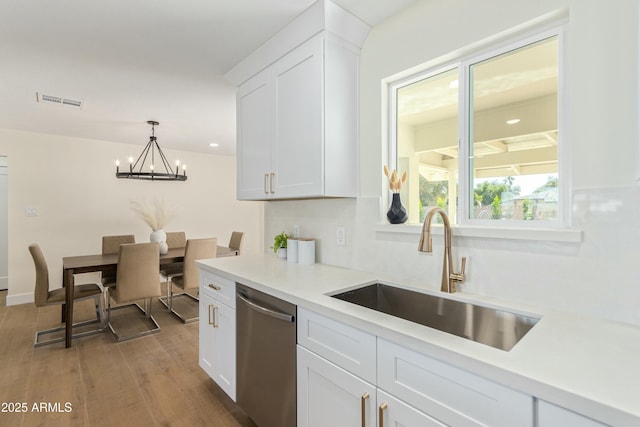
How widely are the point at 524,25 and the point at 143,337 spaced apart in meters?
3.71

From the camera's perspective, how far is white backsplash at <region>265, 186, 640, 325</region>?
1037 millimetres

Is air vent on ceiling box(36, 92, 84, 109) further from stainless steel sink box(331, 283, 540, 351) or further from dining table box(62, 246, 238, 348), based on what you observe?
stainless steel sink box(331, 283, 540, 351)

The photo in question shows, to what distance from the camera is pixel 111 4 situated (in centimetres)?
160

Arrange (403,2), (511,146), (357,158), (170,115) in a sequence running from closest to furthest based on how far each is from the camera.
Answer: (511,146) < (403,2) < (357,158) < (170,115)

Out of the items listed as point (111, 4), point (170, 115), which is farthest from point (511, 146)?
point (170, 115)

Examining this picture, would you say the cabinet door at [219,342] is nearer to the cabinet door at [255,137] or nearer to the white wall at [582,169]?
the cabinet door at [255,137]

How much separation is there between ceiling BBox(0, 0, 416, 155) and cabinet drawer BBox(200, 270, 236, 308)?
151cm

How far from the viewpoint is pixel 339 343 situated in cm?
118

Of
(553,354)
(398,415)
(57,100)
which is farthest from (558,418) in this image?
(57,100)

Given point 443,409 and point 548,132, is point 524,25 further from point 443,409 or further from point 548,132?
point 443,409

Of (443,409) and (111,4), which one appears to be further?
(111,4)

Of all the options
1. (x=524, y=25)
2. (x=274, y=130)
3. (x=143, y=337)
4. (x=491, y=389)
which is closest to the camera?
(x=491, y=389)

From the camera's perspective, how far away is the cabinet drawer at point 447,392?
0.74 m

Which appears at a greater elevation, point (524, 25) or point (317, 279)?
point (524, 25)
